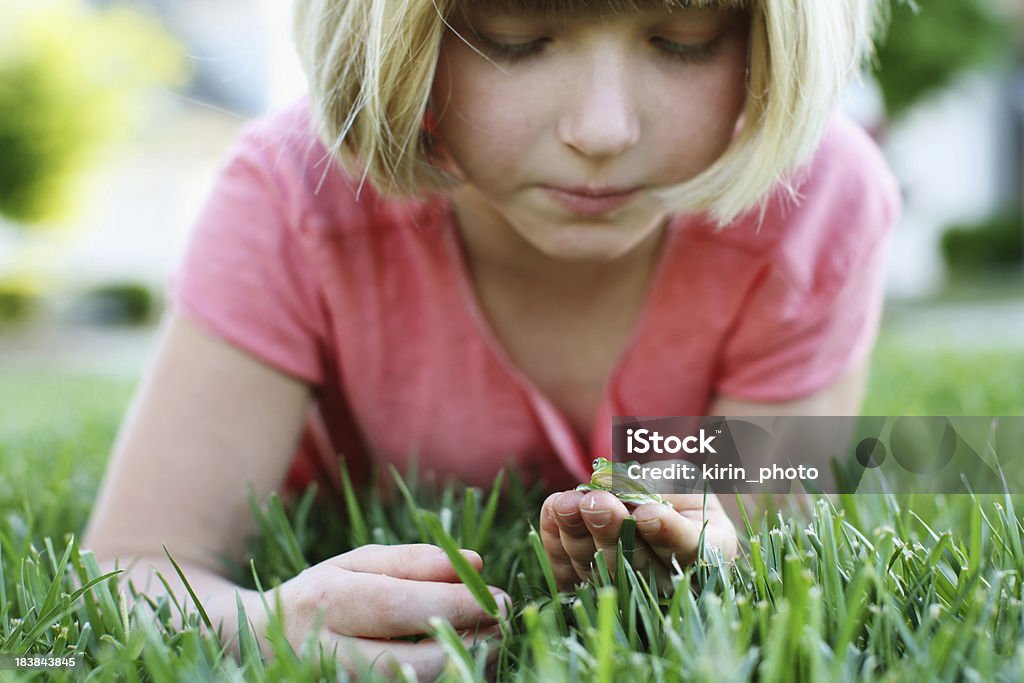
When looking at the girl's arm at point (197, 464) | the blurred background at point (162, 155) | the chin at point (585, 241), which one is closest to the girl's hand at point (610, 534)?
the girl's arm at point (197, 464)

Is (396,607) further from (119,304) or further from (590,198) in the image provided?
(119,304)

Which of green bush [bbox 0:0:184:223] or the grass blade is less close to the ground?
green bush [bbox 0:0:184:223]

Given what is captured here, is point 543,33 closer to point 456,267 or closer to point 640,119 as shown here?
point 640,119

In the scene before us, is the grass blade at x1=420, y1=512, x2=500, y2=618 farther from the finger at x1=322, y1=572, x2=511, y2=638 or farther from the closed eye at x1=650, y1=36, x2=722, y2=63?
the closed eye at x1=650, y1=36, x2=722, y2=63

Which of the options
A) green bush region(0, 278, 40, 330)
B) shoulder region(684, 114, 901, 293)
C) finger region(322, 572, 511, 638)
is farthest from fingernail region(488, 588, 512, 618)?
green bush region(0, 278, 40, 330)

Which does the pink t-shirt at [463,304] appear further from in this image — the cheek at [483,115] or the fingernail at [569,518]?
the fingernail at [569,518]

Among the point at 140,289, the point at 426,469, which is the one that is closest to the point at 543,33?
the point at 426,469
